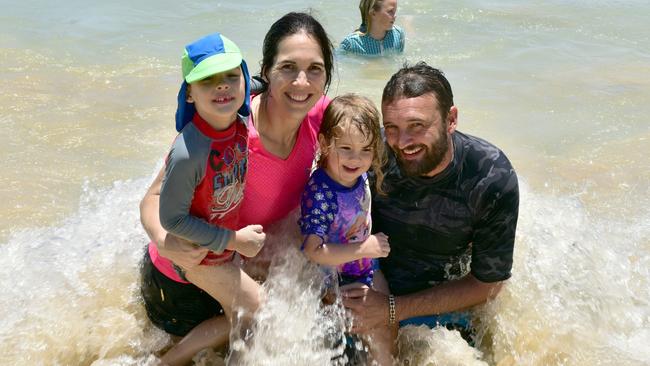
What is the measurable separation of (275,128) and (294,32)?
1.57 feet

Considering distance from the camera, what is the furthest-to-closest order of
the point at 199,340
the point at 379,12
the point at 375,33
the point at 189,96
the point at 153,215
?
the point at 375,33 → the point at 379,12 → the point at 199,340 → the point at 153,215 → the point at 189,96

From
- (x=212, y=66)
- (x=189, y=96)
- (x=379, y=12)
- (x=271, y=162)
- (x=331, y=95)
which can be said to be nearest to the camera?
(x=212, y=66)

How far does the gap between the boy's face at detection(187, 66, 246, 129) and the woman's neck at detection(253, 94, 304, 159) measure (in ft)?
1.14

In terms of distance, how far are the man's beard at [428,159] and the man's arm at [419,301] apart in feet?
2.16

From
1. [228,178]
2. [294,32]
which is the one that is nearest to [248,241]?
[228,178]

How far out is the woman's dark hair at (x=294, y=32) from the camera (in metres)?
3.40

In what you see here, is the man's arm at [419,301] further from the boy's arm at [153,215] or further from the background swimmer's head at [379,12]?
the background swimmer's head at [379,12]

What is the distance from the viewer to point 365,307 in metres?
3.57

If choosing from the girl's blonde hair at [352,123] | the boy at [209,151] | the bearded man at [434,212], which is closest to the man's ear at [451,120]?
the bearded man at [434,212]

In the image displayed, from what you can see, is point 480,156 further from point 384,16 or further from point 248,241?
point 384,16

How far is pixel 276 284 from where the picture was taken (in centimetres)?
357

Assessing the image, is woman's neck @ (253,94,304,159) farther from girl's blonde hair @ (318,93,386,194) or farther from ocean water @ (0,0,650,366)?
ocean water @ (0,0,650,366)

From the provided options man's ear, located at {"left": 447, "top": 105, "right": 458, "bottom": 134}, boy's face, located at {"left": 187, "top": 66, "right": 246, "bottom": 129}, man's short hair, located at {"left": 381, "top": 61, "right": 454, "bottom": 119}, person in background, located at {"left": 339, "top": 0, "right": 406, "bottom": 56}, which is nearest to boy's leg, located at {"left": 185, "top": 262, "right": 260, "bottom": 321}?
boy's face, located at {"left": 187, "top": 66, "right": 246, "bottom": 129}

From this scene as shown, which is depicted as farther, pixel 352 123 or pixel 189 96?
pixel 352 123
